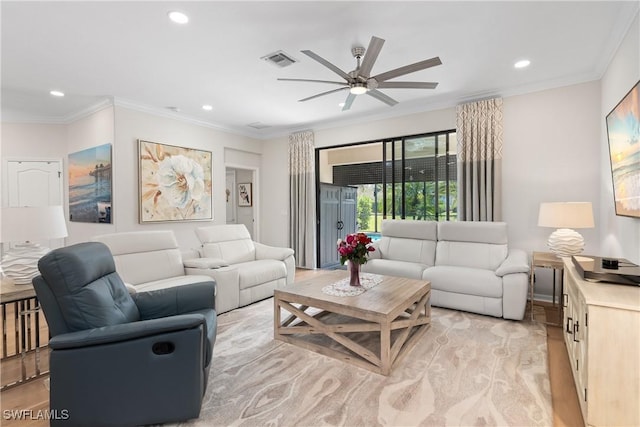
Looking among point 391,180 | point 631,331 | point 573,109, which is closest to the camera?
point 631,331

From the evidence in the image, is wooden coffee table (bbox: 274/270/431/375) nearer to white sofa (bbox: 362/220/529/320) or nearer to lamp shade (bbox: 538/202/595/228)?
white sofa (bbox: 362/220/529/320)

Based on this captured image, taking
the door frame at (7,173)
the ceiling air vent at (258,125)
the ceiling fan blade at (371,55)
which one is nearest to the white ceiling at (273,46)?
the ceiling fan blade at (371,55)

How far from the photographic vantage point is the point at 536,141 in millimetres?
3922

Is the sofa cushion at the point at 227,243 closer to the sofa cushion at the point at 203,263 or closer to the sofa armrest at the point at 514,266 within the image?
the sofa cushion at the point at 203,263

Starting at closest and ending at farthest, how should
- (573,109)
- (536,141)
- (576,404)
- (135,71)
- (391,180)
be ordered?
1. (576,404)
2. (135,71)
3. (573,109)
4. (536,141)
5. (391,180)

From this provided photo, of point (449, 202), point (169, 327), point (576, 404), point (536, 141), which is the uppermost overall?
point (536, 141)

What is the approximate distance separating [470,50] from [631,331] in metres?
2.63

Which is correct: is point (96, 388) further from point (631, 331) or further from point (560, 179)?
point (560, 179)

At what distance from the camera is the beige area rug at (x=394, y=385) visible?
1.78 metres

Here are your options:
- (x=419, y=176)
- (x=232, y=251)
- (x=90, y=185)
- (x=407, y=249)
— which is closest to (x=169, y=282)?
(x=232, y=251)

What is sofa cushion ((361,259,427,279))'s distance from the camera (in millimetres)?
3830

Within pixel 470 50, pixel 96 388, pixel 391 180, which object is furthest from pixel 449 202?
pixel 96 388

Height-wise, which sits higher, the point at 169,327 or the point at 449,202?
the point at 449,202

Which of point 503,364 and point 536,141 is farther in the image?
point 536,141
